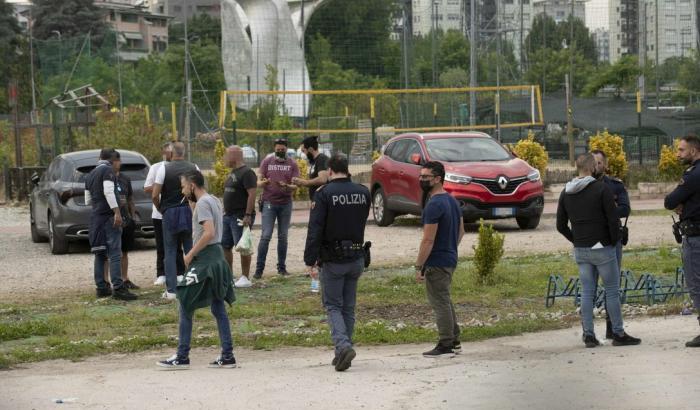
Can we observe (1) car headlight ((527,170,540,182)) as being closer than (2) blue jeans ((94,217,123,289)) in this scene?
No

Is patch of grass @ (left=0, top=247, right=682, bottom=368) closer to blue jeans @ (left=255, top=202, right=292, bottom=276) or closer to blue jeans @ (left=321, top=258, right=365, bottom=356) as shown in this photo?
blue jeans @ (left=255, top=202, right=292, bottom=276)

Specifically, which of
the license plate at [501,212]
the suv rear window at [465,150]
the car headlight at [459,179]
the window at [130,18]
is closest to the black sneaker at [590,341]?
the license plate at [501,212]

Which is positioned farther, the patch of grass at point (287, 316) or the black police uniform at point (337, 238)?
the patch of grass at point (287, 316)

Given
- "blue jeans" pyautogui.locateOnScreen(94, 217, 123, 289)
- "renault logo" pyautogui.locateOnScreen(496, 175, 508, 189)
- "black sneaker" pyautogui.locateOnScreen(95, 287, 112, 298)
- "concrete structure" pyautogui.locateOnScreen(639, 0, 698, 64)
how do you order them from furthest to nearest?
1. "concrete structure" pyautogui.locateOnScreen(639, 0, 698, 64)
2. "renault logo" pyautogui.locateOnScreen(496, 175, 508, 189)
3. "black sneaker" pyautogui.locateOnScreen(95, 287, 112, 298)
4. "blue jeans" pyautogui.locateOnScreen(94, 217, 123, 289)

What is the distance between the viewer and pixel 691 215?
34.3 ft

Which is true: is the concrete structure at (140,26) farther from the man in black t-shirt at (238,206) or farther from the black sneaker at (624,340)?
the black sneaker at (624,340)

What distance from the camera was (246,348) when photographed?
11156 mm

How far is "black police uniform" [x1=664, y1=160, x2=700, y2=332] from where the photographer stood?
34.1 feet

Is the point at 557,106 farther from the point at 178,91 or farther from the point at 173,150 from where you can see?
the point at 178,91

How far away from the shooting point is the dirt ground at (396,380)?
8.45 metres

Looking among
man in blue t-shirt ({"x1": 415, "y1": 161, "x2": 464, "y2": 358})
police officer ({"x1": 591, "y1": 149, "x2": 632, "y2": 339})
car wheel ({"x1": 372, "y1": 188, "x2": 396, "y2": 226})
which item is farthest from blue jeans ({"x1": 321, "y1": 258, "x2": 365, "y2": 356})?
car wheel ({"x1": 372, "y1": 188, "x2": 396, "y2": 226})

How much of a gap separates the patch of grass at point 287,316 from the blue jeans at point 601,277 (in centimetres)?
106

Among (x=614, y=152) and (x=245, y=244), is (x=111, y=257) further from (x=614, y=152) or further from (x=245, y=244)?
(x=614, y=152)

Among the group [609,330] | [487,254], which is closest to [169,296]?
[487,254]
